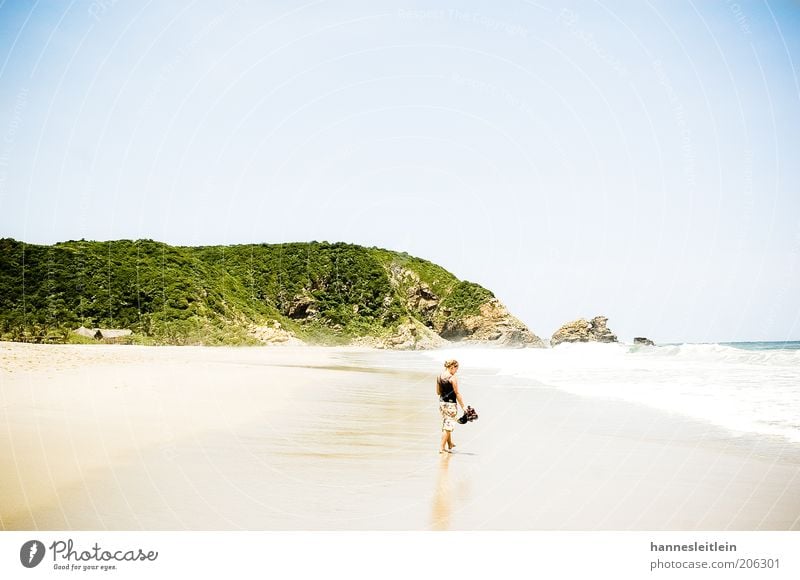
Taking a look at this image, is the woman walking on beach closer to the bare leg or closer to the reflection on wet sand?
the bare leg

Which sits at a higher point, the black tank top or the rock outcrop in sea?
the rock outcrop in sea

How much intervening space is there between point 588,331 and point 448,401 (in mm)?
104381

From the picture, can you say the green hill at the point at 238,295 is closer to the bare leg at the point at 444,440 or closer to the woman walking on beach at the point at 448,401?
the woman walking on beach at the point at 448,401

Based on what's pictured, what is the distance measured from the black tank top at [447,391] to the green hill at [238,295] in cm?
4055
